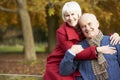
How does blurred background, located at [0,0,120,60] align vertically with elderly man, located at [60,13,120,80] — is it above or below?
below

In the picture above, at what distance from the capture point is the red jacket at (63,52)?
4066mm

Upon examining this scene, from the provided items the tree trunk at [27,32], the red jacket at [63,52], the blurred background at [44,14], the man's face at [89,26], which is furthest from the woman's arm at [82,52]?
the tree trunk at [27,32]

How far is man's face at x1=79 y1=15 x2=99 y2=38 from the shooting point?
4102 mm

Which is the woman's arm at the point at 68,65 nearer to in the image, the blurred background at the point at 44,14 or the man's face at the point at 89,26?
the man's face at the point at 89,26

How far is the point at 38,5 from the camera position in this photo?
40.0 ft

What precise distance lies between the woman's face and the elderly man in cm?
6

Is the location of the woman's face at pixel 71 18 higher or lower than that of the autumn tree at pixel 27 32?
higher

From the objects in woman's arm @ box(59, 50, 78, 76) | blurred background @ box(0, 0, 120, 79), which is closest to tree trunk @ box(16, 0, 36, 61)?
blurred background @ box(0, 0, 120, 79)

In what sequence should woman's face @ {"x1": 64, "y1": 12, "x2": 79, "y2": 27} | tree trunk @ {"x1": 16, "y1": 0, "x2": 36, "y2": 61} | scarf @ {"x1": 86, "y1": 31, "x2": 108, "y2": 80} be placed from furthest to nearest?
tree trunk @ {"x1": 16, "y1": 0, "x2": 36, "y2": 61}, woman's face @ {"x1": 64, "y1": 12, "x2": 79, "y2": 27}, scarf @ {"x1": 86, "y1": 31, "x2": 108, "y2": 80}

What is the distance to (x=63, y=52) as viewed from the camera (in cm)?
423

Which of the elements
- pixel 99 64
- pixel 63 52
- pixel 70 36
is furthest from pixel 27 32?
pixel 99 64

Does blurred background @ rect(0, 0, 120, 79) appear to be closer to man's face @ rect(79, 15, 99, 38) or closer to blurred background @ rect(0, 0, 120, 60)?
blurred background @ rect(0, 0, 120, 60)

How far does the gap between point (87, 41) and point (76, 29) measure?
6.7 inches

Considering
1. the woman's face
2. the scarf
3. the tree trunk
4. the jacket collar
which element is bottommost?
the tree trunk
